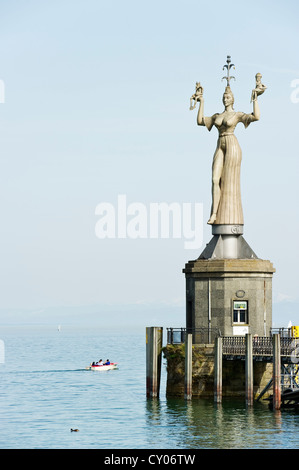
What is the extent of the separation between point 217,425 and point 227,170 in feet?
51.1

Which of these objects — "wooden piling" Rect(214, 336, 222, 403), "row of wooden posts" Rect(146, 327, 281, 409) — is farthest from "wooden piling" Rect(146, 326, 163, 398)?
"wooden piling" Rect(214, 336, 222, 403)

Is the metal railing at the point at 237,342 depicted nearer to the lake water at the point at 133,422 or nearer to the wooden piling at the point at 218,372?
the wooden piling at the point at 218,372

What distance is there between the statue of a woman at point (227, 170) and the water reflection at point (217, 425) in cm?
1040

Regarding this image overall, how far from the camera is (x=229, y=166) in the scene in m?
69.3

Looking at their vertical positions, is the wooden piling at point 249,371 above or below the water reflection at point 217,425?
above

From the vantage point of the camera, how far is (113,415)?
223 feet

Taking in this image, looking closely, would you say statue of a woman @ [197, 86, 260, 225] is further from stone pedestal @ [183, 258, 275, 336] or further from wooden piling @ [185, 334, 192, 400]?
wooden piling @ [185, 334, 192, 400]

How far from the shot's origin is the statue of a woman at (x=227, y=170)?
69.1m

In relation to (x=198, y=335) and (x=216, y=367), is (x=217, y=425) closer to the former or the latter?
(x=216, y=367)

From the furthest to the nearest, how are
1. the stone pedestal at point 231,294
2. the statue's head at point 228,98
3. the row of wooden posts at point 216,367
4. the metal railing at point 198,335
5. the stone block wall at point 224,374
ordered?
1. the statue's head at point 228,98
2. the metal railing at point 198,335
3. the stone pedestal at point 231,294
4. the stone block wall at point 224,374
5. the row of wooden posts at point 216,367

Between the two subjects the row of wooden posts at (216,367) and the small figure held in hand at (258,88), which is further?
the small figure held in hand at (258,88)

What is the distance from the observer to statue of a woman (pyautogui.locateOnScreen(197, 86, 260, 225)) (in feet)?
227

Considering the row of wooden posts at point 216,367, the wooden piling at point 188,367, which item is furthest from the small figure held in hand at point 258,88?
the wooden piling at point 188,367

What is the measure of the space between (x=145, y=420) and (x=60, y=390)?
25212 millimetres
